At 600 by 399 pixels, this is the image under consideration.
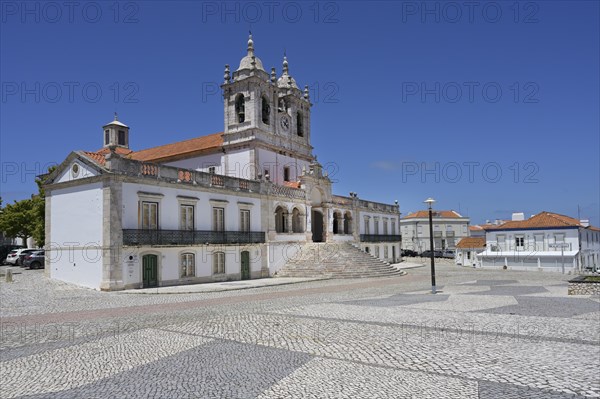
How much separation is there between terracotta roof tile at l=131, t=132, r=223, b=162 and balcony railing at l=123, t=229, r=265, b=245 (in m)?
10.2

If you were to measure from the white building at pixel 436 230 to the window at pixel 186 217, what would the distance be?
188ft

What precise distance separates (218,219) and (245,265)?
353cm

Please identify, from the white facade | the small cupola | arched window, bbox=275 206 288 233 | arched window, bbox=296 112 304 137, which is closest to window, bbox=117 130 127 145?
the small cupola

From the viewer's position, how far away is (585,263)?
132 feet

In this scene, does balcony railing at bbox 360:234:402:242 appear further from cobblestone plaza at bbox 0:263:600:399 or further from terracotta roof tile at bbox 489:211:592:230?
cobblestone plaza at bbox 0:263:600:399

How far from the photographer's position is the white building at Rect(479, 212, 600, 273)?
125ft

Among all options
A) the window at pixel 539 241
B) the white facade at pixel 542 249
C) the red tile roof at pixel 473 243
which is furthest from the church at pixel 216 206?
the window at pixel 539 241

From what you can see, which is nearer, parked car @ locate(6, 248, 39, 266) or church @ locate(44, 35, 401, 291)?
church @ locate(44, 35, 401, 291)

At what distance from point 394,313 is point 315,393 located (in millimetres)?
7129

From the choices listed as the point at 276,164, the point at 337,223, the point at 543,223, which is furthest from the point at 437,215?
the point at 276,164

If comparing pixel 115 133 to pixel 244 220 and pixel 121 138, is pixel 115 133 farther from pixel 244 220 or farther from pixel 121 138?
pixel 244 220

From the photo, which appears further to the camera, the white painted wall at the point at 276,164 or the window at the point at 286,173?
the window at the point at 286,173

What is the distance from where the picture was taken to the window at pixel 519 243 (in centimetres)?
4075

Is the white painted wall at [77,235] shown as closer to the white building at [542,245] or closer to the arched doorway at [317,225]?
the arched doorway at [317,225]
